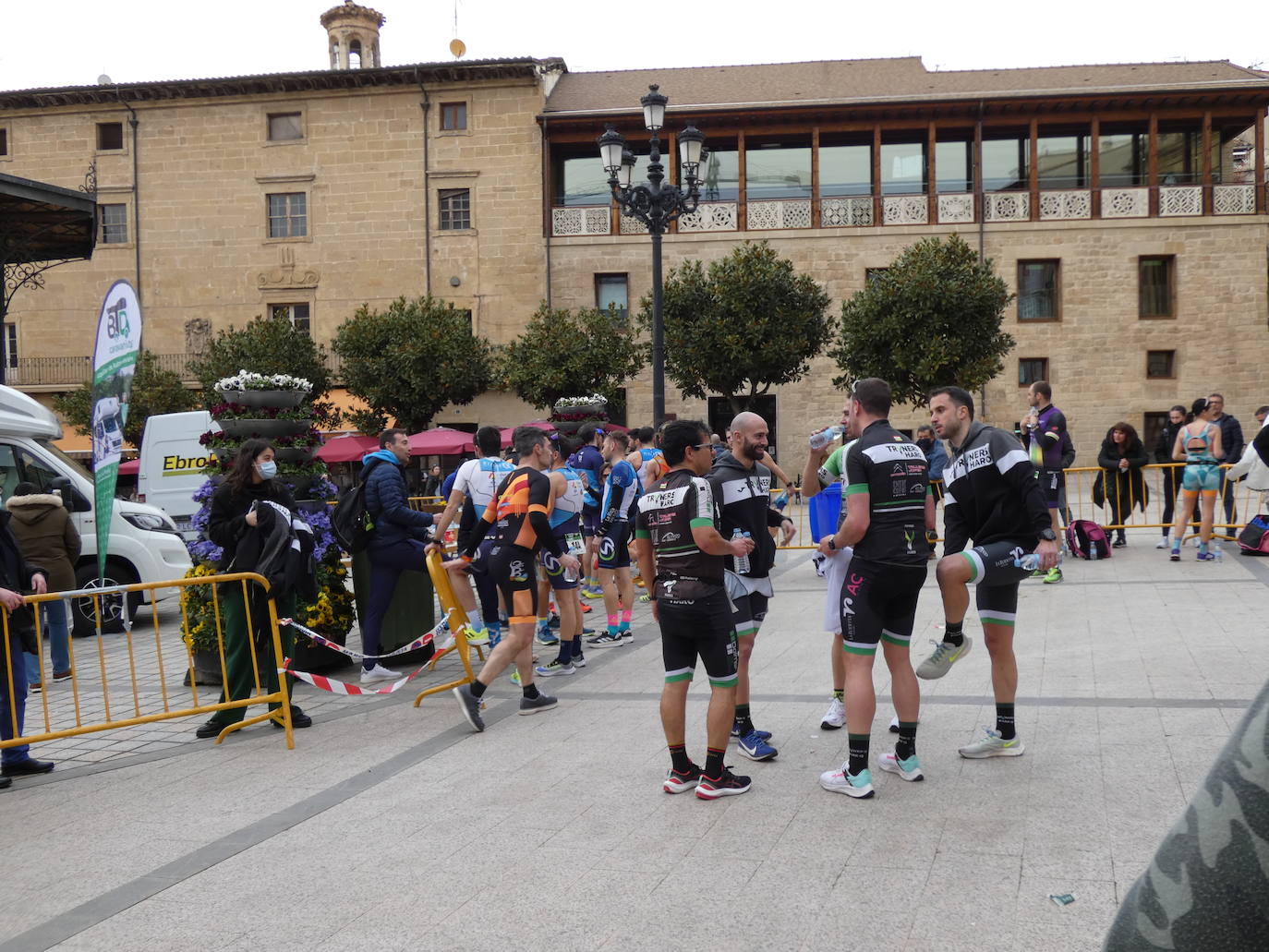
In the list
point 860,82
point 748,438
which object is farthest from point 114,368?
point 860,82

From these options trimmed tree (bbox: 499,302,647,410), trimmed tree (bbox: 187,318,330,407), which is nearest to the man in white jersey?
trimmed tree (bbox: 499,302,647,410)

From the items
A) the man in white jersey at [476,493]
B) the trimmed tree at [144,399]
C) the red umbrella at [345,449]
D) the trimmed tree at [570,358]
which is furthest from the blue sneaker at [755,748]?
the trimmed tree at [144,399]

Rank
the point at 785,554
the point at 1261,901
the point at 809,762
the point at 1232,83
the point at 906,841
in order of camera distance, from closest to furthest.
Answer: the point at 1261,901
the point at 906,841
the point at 809,762
the point at 785,554
the point at 1232,83

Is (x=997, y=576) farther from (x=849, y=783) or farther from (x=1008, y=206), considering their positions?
(x=1008, y=206)

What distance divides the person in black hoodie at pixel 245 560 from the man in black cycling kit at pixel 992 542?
4236mm

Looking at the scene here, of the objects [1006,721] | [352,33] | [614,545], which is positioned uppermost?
[352,33]

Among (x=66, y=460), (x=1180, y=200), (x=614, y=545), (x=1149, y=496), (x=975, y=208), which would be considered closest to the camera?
(x=614, y=545)

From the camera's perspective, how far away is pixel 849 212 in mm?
33469

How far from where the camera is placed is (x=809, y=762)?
5.68m

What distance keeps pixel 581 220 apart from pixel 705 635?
30.4 m

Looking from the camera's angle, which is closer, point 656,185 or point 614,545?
point 614,545

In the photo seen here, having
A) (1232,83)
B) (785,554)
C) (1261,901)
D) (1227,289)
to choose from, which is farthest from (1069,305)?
(1261,901)

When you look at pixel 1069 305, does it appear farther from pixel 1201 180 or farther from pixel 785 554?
pixel 785 554

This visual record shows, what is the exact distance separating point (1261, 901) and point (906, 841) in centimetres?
396
